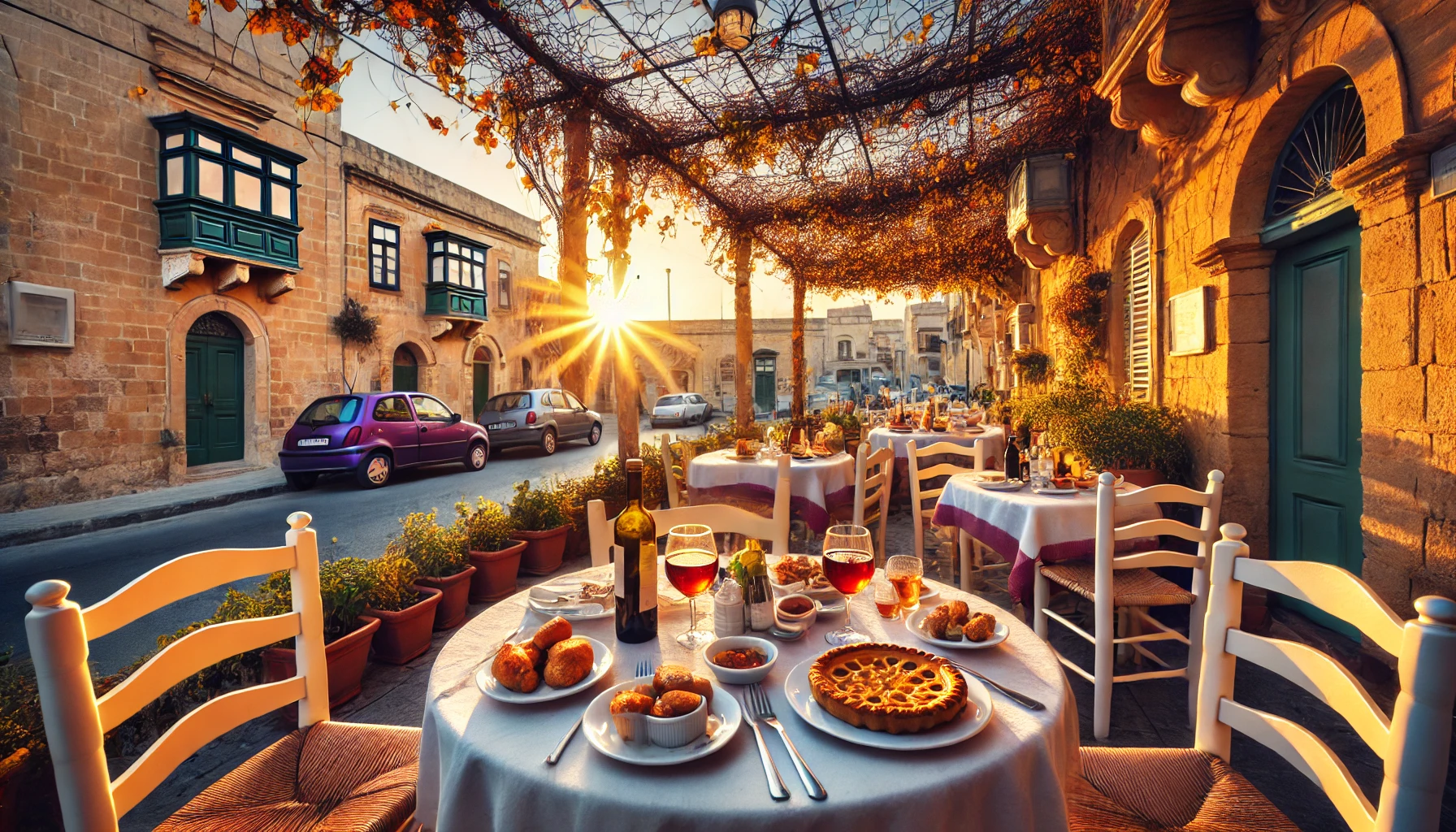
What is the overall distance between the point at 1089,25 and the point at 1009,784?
5.30 meters

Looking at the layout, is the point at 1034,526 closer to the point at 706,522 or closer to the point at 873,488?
the point at 873,488

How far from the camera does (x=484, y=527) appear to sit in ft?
13.3

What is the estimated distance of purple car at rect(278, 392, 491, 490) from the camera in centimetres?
854

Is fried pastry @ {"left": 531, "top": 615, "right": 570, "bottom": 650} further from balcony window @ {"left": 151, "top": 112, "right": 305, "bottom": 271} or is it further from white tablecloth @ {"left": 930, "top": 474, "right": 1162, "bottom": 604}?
balcony window @ {"left": 151, "top": 112, "right": 305, "bottom": 271}

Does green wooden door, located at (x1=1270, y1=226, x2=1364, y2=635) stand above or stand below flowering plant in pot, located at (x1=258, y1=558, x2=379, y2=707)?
above

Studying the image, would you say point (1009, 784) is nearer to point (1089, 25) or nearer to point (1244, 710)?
point (1244, 710)

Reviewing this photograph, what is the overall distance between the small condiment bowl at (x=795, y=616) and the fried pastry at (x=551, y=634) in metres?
0.48

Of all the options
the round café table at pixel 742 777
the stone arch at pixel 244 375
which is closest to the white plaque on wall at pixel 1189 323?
the round café table at pixel 742 777

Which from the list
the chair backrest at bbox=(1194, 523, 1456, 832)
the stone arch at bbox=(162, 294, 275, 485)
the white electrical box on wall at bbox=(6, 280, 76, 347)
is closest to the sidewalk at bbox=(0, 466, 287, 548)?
the stone arch at bbox=(162, 294, 275, 485)

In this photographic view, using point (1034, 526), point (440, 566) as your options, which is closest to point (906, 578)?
point (1034, 526)

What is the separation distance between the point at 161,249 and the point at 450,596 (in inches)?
396

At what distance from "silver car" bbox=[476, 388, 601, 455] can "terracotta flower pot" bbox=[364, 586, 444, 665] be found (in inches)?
344

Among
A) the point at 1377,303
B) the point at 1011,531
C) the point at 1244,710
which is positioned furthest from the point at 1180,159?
the point at 1244,710

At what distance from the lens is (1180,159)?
4.37 metres
